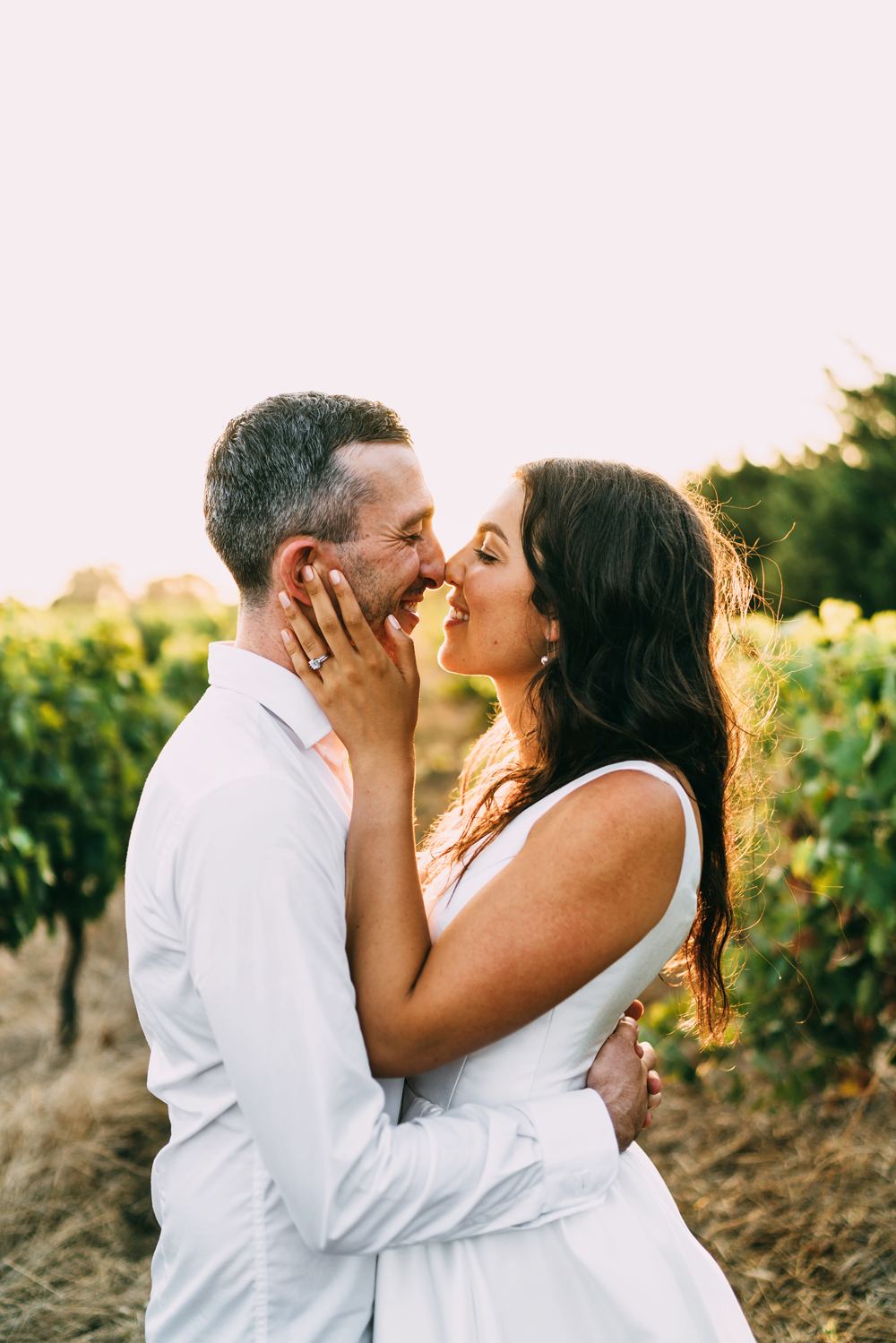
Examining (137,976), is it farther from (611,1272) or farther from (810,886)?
(810,886)

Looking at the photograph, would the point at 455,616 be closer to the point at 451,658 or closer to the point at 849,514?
the point at 451,658

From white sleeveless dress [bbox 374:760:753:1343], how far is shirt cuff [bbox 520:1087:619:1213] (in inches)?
2.3

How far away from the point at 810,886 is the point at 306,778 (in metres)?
3.57

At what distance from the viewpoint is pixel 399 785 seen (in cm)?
224

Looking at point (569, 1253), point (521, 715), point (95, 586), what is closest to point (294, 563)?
point (521, 715)

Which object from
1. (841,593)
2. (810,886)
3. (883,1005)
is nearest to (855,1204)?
(883,1005)

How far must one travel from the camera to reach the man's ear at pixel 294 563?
2.40 m

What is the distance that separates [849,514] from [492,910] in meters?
11.2

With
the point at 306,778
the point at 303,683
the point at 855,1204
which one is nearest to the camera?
the point at 306,778

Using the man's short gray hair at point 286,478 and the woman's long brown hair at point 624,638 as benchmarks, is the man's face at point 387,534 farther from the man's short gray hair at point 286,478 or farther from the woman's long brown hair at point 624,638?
the woman's long brown hair at point 624,638

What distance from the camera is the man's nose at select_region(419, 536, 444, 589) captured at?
263 centimetres

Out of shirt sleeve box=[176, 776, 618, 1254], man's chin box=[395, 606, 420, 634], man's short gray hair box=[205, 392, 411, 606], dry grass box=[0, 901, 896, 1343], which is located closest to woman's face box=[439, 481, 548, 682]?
man's chin box=[395, 606, 420, 634]

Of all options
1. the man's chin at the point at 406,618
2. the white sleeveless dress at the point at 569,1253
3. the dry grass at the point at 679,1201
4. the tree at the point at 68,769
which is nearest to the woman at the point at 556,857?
the white sleeveless dress at the point at 569,1253

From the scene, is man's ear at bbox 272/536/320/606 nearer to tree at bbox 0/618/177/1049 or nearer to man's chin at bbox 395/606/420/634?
man's chin at bbox 395/606/420/634
